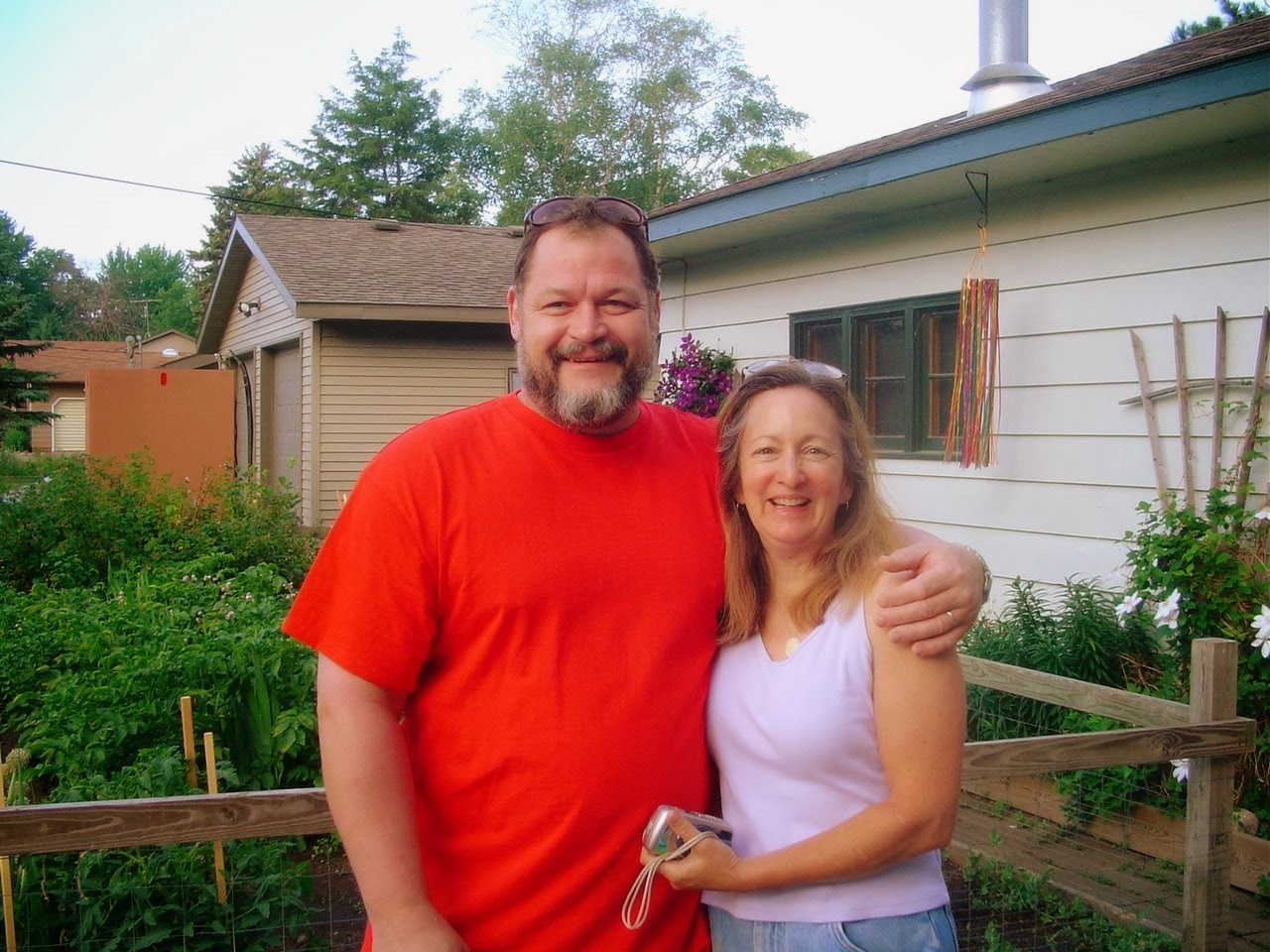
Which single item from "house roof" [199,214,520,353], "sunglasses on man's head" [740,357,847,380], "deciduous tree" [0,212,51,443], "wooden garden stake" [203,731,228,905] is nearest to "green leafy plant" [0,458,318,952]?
"wooden garden stake" [203,731,228,905]

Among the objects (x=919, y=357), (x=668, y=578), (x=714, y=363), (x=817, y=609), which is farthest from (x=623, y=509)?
(x=714, y=363)

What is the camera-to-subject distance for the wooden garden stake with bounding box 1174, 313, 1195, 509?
5.12 metres

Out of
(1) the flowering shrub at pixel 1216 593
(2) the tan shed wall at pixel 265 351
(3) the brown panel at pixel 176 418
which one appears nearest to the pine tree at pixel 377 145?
(2) the tan shed wall at pixel 265 351

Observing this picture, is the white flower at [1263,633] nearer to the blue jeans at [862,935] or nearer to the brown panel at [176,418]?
the blue jeans at [862,935]

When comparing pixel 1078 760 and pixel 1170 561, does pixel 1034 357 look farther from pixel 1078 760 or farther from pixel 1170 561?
pixel 1078 760

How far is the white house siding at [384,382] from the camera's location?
49.2ft

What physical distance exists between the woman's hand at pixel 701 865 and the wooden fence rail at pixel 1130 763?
1.01 m

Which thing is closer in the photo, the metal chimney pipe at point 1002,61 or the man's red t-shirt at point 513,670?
the man's red t-shirt at point 513,670

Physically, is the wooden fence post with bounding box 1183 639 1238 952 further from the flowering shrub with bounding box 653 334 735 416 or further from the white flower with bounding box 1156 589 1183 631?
the flowering shrub with bounding box 653 334 735 416

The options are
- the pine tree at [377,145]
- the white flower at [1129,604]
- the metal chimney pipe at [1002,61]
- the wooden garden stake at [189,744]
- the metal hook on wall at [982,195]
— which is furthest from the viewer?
the pine tree at [377,145]

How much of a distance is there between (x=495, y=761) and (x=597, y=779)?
17cm

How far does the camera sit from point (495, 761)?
1.85m

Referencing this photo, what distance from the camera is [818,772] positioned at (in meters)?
1.85

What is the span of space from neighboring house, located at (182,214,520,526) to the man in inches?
480
